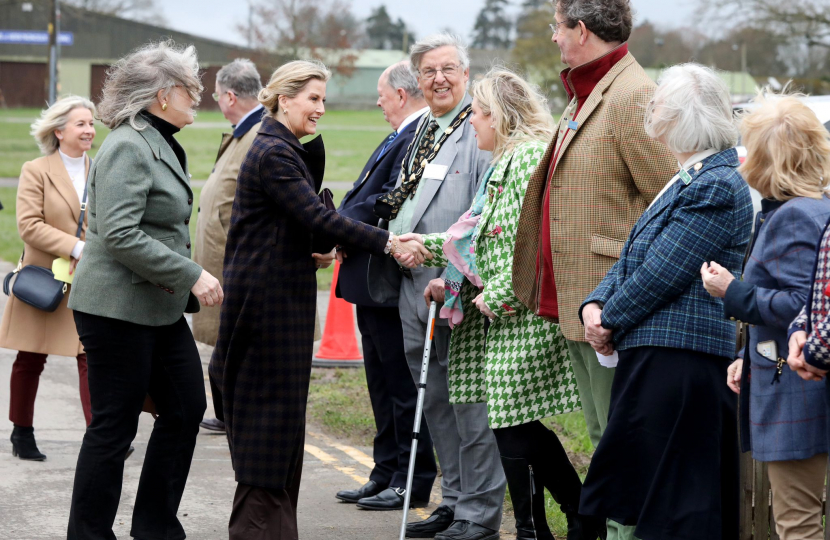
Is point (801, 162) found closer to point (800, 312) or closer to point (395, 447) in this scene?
point (800, 312)

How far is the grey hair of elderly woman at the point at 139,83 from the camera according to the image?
4.08 meters

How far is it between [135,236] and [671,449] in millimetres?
2200

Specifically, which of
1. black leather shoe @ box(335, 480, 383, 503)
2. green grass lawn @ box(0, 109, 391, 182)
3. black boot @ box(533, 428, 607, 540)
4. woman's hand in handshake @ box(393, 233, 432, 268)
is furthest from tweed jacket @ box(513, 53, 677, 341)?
green grass lawn @ box(0, 109, 391, 182)

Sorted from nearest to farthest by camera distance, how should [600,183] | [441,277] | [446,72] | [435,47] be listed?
[600,183] → [441,277] → [446,72] → [435,47]

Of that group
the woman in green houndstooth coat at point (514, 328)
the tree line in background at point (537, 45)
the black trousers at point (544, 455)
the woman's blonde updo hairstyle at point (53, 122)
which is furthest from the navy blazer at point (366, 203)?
the tree line in background at point (537, 45)

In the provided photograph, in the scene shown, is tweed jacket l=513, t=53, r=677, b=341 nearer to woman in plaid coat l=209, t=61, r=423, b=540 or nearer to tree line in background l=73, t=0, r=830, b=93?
woman in plaid coat l=209, t=61, r=423, b=540

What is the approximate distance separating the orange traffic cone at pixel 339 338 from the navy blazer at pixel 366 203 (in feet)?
11.2

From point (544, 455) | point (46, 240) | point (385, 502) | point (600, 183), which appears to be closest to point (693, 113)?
point (600, 183)

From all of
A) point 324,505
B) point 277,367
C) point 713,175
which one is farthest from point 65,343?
point 713,175

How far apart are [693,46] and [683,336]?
235 ft

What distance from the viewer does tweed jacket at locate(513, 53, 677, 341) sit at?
3.60 meters

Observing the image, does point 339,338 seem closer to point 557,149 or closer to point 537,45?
point 557,149

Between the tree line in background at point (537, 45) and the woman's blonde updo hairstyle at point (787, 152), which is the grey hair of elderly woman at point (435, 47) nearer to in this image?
the woman's blonde updo hairstyle at point (787, 152)

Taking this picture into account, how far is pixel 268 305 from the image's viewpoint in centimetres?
396
